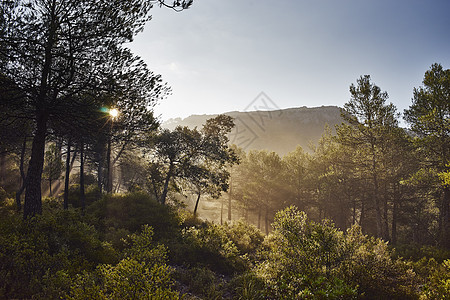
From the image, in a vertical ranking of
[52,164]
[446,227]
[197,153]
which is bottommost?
[446,227]

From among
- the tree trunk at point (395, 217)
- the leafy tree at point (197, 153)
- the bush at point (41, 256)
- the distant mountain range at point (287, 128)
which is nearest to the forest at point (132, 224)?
the bush at point (41, 256)

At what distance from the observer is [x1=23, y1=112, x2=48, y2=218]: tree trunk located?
26.3 feet

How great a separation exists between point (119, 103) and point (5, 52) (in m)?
3.60

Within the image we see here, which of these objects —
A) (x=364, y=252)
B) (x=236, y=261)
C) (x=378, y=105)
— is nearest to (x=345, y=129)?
(x=378, y=105)

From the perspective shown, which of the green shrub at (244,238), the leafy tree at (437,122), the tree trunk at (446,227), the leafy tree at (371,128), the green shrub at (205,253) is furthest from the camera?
the leafy tree at (371,128)

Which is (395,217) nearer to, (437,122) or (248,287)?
(437,122)

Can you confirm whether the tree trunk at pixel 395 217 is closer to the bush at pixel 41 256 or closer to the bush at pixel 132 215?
the bush at pixel 132 215

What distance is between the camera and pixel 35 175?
8.23 meters

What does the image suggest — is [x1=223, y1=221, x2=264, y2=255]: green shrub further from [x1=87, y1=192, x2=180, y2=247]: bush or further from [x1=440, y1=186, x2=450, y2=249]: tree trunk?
[x1=440, y1=186, x2=450, y2=249]: tree trunk

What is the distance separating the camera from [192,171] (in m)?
17.9

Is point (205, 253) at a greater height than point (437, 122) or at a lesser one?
lesser

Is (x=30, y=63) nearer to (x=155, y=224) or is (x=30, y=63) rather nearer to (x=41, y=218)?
(x=41, y=218)

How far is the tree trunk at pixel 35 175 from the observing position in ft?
26.3

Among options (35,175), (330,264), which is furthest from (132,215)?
(330,264)
